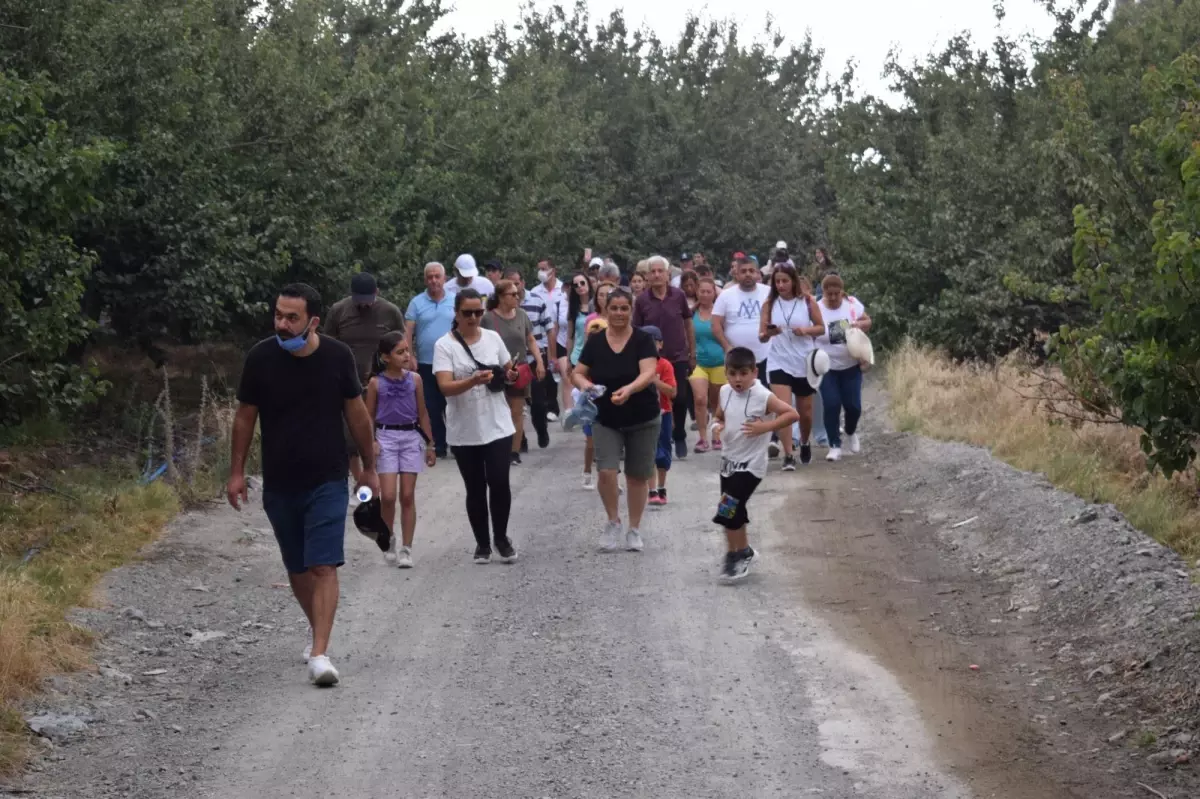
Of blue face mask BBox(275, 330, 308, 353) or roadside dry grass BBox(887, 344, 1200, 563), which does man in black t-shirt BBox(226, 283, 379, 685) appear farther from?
roadside dry grass BBox(887, 344, 1200, 563)

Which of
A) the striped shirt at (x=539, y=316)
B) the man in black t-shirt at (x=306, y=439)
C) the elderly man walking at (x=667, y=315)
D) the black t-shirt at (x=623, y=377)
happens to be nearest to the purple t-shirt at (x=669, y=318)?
the elderly man walking at (x=667, y=315)

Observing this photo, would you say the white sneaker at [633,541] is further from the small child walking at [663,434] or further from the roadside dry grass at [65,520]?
the roadside dry grass at [65,520]

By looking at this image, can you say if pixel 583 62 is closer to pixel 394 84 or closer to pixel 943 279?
pixel 394 84

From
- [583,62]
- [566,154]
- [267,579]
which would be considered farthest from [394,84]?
[583,62]

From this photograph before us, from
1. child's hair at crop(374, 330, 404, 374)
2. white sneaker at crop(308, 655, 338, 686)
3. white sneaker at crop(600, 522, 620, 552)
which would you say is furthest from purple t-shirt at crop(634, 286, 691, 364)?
white sneaker at crop(308, 655, 338, 686)

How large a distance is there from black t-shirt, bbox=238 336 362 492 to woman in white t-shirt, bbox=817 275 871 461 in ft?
26.5

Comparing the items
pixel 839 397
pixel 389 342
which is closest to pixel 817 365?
pixel 839 397

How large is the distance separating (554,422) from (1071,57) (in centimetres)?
959

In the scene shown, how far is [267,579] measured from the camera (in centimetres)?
1095

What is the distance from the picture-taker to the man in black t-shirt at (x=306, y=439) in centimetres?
820

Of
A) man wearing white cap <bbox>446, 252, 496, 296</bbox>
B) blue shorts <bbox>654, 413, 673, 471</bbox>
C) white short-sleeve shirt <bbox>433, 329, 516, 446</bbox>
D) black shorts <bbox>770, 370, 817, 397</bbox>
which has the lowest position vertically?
blue shorts <bbox>654, 413, 673, 471</bbox>

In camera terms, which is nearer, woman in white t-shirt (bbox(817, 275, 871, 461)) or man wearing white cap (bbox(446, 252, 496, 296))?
woman in white t-shirt (bbox(817, 275, 871, 461))

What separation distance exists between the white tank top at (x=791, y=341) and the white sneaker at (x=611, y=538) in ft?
13.9

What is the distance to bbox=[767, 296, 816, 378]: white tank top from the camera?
50.9 feet
